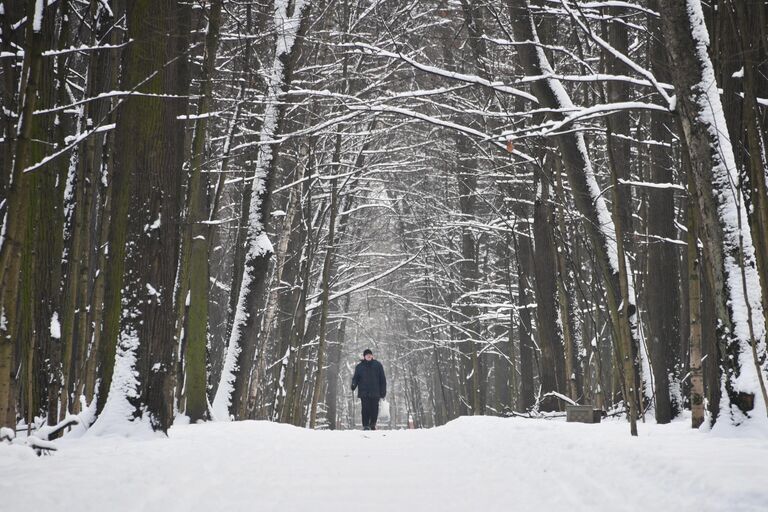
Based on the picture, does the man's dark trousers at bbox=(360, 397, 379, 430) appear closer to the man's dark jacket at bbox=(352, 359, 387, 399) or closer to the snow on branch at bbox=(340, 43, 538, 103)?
the man's dark jacket at bbox=(352, 359, 387, 399)

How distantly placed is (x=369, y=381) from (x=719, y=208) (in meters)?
11.2

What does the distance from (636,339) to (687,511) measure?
23.6 ft

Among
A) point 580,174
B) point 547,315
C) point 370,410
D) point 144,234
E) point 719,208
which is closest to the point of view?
point 719,208

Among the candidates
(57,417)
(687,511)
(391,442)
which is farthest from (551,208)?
(687,511)

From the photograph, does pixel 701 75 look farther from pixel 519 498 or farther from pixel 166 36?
pixel 166 36

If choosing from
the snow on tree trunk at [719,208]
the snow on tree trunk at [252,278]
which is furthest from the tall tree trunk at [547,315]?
the snow on tree trunk at [719,208]

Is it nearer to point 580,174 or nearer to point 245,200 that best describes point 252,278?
point 245,200

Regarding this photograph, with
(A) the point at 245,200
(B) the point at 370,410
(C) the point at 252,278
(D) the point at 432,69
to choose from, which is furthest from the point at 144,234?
(B) the point at 370,410

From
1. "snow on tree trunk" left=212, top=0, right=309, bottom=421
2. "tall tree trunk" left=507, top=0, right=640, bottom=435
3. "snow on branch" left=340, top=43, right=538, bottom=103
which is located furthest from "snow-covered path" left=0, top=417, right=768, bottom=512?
"snow on tree trunk" left=212, top=0, right=309, bottom=421

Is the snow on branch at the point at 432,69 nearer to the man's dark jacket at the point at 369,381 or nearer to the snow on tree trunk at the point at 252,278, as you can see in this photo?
the snow on tree trunk at the point at 252,278

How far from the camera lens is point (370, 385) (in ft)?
56.9

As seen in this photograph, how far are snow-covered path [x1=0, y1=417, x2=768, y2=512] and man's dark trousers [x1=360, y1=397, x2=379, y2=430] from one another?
8.62 meters

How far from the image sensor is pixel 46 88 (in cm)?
774

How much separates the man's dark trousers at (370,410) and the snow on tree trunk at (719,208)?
10.9 metres
